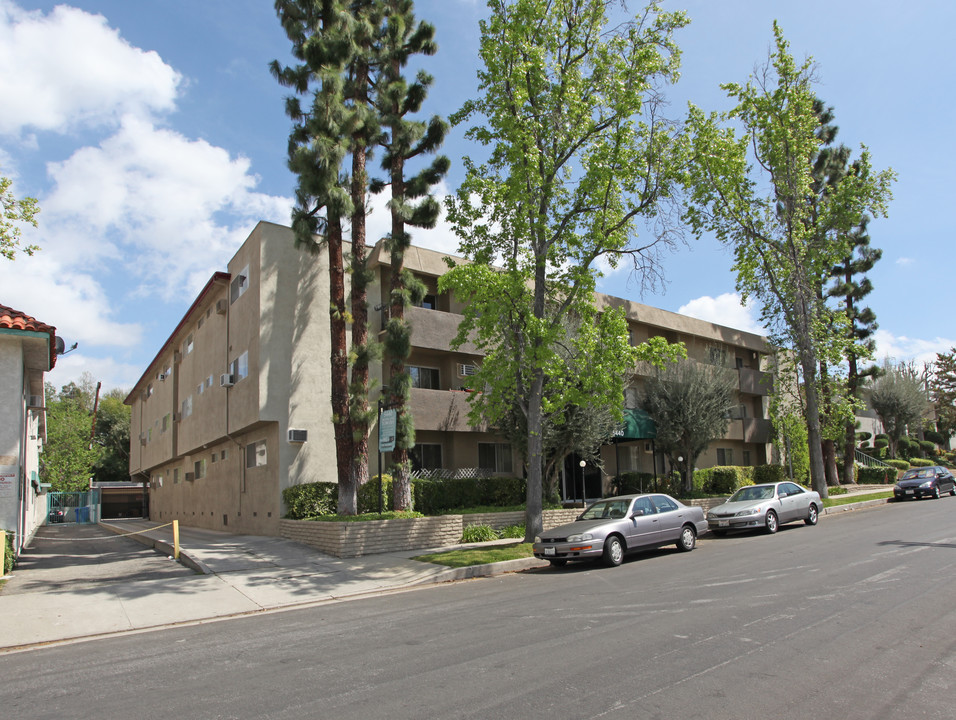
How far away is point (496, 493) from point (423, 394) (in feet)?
13.1

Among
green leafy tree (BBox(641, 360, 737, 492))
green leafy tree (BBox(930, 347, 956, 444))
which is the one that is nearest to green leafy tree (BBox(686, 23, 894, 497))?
green leafy tree (BBox(641, 360, 737, 492))

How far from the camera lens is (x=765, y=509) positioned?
17297 millimetres

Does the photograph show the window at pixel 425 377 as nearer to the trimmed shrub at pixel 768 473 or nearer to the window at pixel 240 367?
the window at pixel 240 367

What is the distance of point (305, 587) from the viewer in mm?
11828

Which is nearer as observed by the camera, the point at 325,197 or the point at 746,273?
the point at 325,197

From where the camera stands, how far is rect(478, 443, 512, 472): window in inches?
942

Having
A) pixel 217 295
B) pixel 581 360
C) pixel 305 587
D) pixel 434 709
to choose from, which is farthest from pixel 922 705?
pixel 217 295

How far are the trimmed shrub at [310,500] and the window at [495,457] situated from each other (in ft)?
21.8

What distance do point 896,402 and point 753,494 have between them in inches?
1392

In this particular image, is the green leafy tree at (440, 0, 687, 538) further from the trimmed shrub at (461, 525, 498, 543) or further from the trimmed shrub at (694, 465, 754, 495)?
the trimmed shrub at (694, 465, 754, 495)

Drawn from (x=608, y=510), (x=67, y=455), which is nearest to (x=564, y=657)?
(x=608, y=510)

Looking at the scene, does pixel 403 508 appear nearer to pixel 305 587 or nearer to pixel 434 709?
pixel 305 587

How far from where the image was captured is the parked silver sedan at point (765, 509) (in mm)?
17078

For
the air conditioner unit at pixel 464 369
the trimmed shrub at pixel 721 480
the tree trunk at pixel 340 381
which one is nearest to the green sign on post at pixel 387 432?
the tree trunk at pixel 340 381
